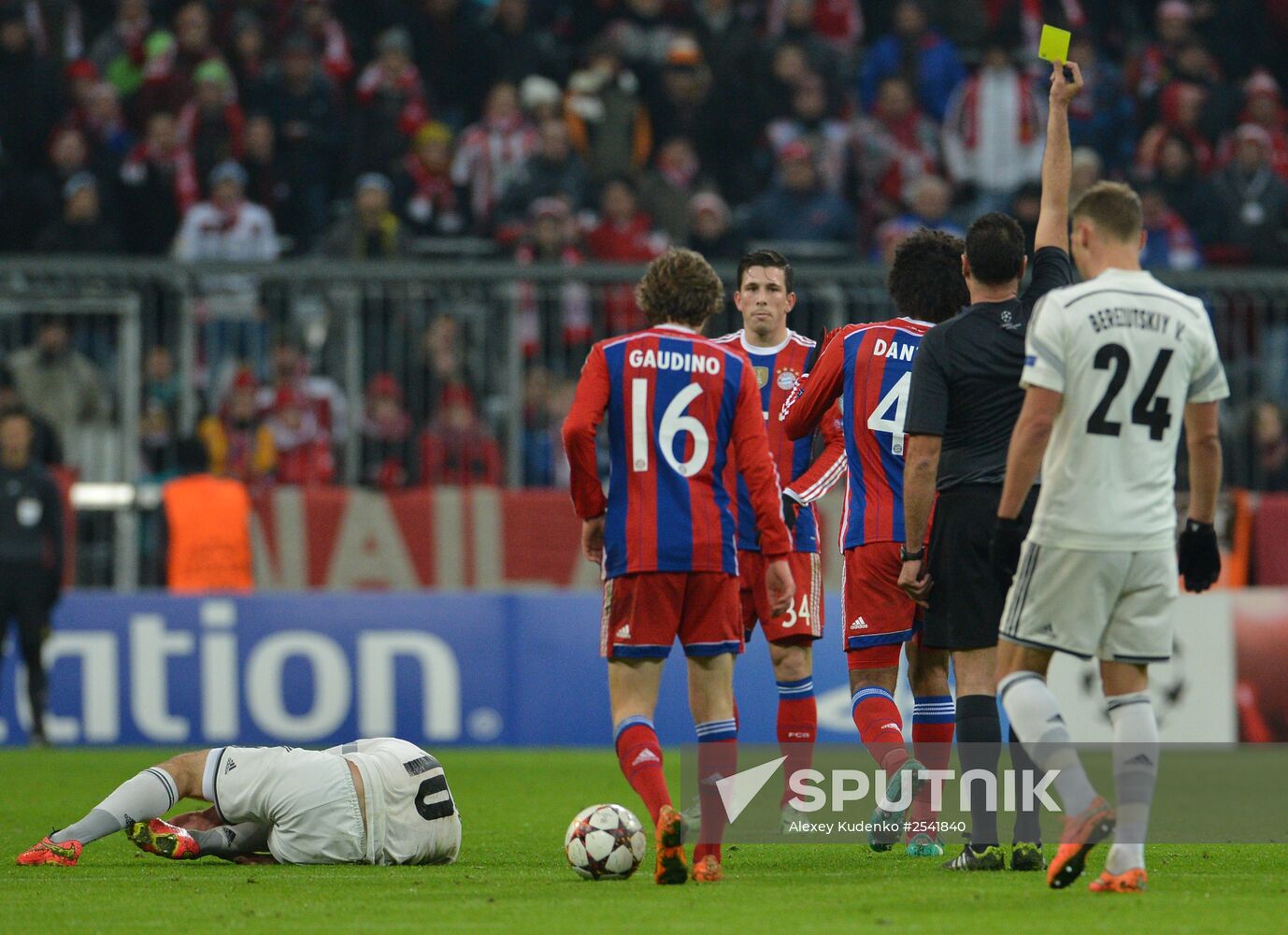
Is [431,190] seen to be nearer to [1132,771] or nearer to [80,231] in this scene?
[80,231]

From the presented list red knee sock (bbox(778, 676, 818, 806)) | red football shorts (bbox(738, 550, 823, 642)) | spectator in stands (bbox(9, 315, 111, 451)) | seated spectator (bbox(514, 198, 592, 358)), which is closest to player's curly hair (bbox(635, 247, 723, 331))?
red football shorts (bbox(738, 550, 823, 642))

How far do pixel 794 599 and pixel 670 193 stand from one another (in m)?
9.57

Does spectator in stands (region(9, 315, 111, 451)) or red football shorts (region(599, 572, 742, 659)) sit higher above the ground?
spectator in stands (region(9, 315, 111, 451))

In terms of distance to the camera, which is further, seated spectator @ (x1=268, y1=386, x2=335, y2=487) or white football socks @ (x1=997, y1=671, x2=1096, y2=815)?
seated spectator @ (x1=268, y1=386, x2=335, y2=487)

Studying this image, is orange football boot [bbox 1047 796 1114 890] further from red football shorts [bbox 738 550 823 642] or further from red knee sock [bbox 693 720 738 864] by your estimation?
red football shorts [bbox 738 550 823 642]

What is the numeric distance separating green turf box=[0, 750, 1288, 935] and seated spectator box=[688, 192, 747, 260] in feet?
28.9

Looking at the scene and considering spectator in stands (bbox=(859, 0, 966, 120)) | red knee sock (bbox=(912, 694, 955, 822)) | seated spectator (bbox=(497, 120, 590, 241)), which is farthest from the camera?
spectator in stands (bbox=(859, 0, 966, 120))

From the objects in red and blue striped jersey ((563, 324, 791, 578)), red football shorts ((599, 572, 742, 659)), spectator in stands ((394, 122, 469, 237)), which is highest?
spectator in stands ((394, 122, 469, 237))

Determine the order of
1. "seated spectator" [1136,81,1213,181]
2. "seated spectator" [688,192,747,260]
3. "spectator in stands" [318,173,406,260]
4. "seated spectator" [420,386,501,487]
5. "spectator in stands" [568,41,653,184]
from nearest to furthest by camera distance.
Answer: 1. "seated spectator" [420,386,501,487]
2. "spectator in stands" [318,173,406,260]
3. "seated spectator" [688,192,747,260]
4. "spectator in stands" [568,41,653,184]
5. "seated spectator" [1136,81,1213,181]

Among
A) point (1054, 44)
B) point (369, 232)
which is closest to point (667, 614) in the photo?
point (1054, 44)

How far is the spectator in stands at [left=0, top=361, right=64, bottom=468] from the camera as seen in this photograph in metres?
15.7

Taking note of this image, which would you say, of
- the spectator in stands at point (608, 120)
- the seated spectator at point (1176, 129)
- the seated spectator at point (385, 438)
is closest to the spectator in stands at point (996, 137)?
the seated spectator at point (1176, 129)

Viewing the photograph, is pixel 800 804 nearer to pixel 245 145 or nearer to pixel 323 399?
pixel 323 399

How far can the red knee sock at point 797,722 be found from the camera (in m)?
9.28
